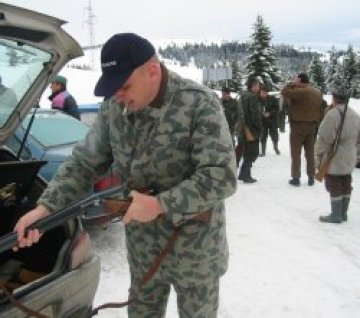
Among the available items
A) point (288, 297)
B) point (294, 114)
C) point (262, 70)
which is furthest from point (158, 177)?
point (262, 70)

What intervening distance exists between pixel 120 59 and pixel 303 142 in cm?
757

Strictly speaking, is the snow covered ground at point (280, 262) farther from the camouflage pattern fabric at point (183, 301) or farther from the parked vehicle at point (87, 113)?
the parked vehicle at point (87, 113)

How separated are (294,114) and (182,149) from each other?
706 cm

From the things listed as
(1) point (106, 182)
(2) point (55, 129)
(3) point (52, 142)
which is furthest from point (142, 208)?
(2) point (55, 129)

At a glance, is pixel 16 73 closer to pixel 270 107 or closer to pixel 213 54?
pixel 270 107

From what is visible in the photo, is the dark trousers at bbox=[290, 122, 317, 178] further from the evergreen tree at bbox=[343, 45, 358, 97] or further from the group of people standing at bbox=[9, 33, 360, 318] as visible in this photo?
the evergreen tree at bbox=[343, 45, 358, 97]

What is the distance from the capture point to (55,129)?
6160 millimetres

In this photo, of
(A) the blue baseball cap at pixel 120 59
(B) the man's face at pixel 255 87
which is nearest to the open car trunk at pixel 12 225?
(A) the blue baseball cap at pixel 120 59

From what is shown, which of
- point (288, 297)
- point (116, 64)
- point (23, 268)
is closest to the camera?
point (116, 64)

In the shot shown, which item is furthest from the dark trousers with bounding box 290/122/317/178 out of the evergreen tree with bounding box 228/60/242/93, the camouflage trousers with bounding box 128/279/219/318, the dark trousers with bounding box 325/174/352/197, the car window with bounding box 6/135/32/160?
the evergreen tree with bounding box 228/60/242/93

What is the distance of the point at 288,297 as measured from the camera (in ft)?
14.5

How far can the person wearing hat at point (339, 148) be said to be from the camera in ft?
21.7

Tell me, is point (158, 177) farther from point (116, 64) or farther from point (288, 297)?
point (288, 297)

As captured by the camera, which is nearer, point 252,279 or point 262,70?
point 252,279
